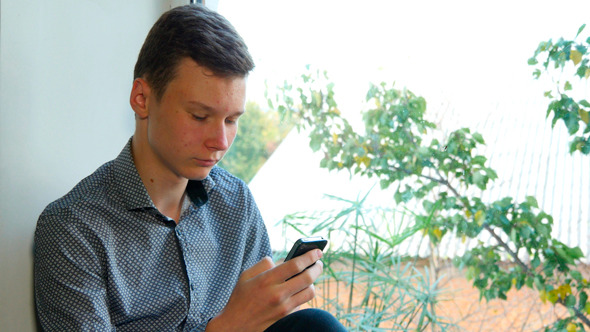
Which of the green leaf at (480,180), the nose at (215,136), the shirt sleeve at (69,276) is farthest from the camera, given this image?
the green leaf at (480,180)

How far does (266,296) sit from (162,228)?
283mm

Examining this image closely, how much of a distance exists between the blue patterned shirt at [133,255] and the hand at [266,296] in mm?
131

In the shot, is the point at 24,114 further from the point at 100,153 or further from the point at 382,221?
the point at 382,221

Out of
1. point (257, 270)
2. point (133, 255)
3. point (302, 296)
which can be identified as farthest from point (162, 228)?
point (302, 296)

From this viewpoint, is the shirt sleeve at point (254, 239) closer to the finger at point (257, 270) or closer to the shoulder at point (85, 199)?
the finger at point (257, 270)

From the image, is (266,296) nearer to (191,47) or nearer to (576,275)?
(191,47)

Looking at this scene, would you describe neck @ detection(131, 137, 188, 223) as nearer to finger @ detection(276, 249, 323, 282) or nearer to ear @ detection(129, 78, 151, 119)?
ear @ detection(129, 78, 151, 119)

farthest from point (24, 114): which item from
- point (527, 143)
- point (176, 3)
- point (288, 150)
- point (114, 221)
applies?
point (527, 143)

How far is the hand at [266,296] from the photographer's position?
1206 mm

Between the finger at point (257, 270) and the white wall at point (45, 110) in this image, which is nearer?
the white wall at point (45, 110)

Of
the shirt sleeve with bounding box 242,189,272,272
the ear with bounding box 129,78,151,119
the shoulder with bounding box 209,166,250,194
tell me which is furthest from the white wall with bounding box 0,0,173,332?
the shirt sleeve with bounding box 242,189,272,272

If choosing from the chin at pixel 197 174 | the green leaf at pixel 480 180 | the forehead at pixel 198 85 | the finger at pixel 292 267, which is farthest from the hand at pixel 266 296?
the green leaf at pixel 480 180

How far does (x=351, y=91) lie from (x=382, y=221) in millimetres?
491

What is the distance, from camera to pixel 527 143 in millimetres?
1955
